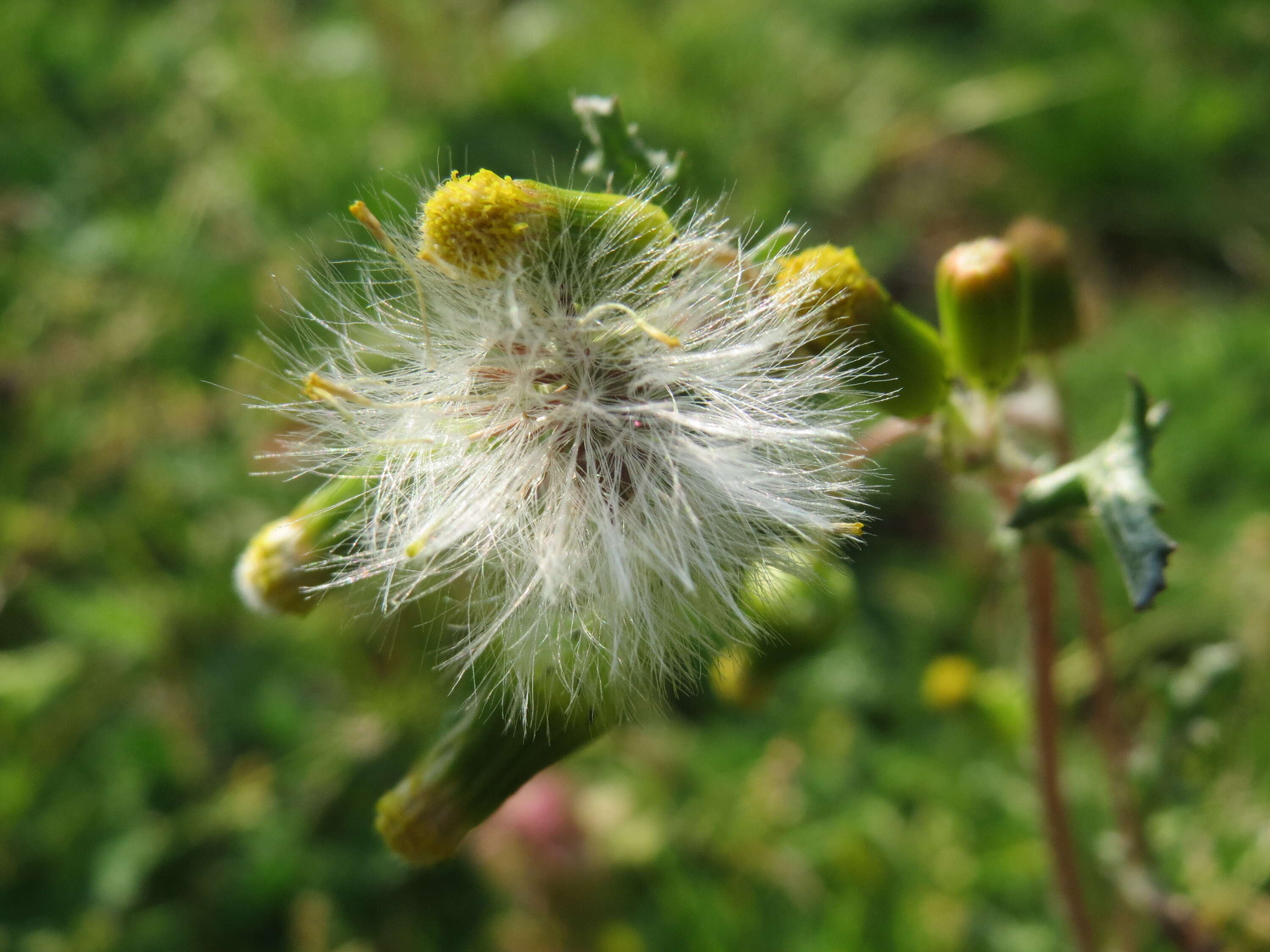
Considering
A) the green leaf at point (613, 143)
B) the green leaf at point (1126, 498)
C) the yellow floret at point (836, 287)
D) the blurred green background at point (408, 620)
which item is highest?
the green leaf at point (613, 143)

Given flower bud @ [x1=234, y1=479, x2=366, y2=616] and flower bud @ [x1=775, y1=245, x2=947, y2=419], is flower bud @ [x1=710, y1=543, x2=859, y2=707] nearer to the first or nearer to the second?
flower bud @ [x1=775, y1=245, x2=947, y2=419]

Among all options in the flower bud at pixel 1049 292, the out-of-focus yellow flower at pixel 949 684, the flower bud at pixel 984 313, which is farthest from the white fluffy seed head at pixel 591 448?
the out-of-focus yellow flower at pixel 949 684

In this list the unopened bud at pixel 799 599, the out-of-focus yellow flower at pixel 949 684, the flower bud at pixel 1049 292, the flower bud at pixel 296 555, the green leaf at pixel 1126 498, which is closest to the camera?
the green leaf at pixel 1126 498

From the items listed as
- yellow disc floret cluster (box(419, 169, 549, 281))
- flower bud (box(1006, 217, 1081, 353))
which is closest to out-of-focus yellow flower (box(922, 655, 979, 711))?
flower bud (box(1006, 217, 1081, 353))

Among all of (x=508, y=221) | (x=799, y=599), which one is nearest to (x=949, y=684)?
(x=799, y=599)

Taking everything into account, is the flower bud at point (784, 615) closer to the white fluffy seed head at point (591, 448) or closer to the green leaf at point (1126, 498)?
the white fluffy seed head at point (591, 448)

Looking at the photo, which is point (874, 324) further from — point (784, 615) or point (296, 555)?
point (296, 555)
